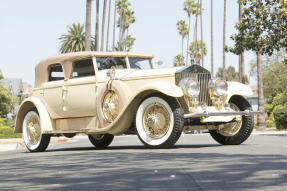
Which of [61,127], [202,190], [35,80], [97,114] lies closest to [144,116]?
[97,114]

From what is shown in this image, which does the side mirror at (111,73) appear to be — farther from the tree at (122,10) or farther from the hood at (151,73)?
the tree at (122,10)

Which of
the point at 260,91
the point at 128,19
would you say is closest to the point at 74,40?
the point at 128,19

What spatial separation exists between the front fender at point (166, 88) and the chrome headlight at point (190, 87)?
17 centimetres

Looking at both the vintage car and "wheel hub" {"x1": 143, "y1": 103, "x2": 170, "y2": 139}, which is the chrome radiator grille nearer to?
the vintage car

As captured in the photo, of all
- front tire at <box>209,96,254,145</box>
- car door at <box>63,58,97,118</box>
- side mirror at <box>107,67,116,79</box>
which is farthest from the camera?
car door at <box>63,58,97,118</box>

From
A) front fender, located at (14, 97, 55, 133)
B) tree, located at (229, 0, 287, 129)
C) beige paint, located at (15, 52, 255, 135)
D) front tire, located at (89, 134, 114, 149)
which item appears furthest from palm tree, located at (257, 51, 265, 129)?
front fender, located at (14, 97, 55, 133)

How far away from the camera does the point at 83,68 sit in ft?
39.9

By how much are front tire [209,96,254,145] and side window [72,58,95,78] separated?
3.06 meters

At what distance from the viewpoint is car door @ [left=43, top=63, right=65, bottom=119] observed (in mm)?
12352

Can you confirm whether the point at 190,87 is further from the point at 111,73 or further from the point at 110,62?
the point at 110,62

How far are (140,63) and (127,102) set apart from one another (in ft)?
7.50

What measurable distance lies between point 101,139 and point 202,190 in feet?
28.9

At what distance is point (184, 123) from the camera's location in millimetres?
10516

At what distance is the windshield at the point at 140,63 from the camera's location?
41.2 feet
